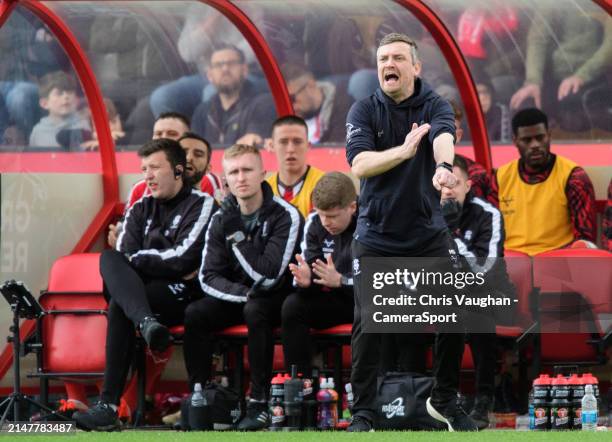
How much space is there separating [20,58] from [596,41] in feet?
11.9

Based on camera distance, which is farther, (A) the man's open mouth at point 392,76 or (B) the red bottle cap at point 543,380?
(B) the red bottle cap at point 543,380

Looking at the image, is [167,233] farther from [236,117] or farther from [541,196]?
[541,196]

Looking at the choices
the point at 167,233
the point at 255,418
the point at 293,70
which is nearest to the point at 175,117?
the point at 293,70

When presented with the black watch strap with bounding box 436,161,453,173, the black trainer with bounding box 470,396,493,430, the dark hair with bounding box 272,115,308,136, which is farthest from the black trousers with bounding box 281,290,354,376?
the black watch strap with bounding box 436,161,453,173

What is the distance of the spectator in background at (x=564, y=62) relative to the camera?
9406 millimetres

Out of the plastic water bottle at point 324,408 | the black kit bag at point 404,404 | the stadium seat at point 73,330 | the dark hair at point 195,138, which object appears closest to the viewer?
the black kit bag at point 404,404

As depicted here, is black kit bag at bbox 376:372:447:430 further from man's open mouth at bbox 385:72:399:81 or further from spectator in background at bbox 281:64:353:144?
spectator in background at bbox 281:64:353:144

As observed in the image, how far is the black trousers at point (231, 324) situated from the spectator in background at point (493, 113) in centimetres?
226

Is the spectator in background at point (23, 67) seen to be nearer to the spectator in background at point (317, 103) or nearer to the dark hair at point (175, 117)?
the dark hair at point (175, 117)

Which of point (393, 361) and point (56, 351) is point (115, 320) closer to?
point (56, 351)

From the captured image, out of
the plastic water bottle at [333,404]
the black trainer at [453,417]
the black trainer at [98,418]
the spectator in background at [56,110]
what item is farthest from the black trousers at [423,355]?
the spectator in background at [56,110]

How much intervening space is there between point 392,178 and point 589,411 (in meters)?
1.68

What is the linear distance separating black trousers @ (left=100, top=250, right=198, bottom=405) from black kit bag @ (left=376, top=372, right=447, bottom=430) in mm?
1508

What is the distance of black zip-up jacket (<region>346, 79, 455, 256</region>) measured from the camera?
274 inches
